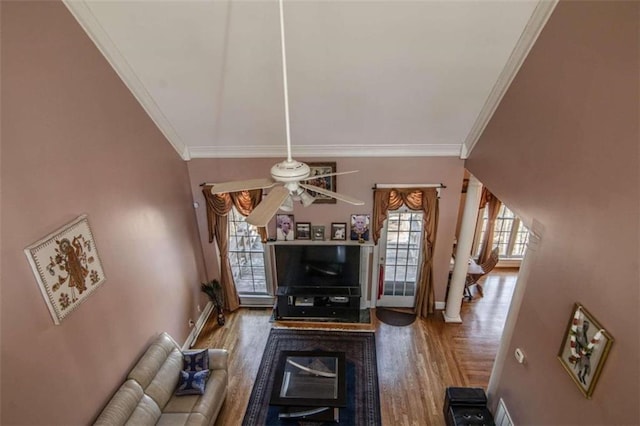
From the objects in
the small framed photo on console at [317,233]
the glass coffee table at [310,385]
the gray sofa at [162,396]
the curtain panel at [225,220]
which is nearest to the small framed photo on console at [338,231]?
the small framed photo on console at [317,233]

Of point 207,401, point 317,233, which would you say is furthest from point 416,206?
point 207,401

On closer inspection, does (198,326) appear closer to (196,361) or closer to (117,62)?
(196,361)

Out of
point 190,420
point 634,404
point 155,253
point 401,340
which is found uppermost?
point 634,404

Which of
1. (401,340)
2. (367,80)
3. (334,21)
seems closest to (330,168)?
(367,80)

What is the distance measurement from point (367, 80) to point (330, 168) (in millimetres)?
1827

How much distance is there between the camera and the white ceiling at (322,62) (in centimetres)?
310

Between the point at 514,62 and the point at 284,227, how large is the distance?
13.0 ft

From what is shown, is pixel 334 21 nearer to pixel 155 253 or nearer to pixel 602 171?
pixel 602 171

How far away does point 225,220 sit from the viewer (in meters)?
5.86

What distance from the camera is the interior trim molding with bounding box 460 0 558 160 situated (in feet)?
9.59

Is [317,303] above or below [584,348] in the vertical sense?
below

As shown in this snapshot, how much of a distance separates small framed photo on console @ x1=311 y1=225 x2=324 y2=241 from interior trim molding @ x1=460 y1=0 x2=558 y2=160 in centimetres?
271

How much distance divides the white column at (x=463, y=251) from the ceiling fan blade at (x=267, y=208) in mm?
4091

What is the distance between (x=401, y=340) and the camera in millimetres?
5684
